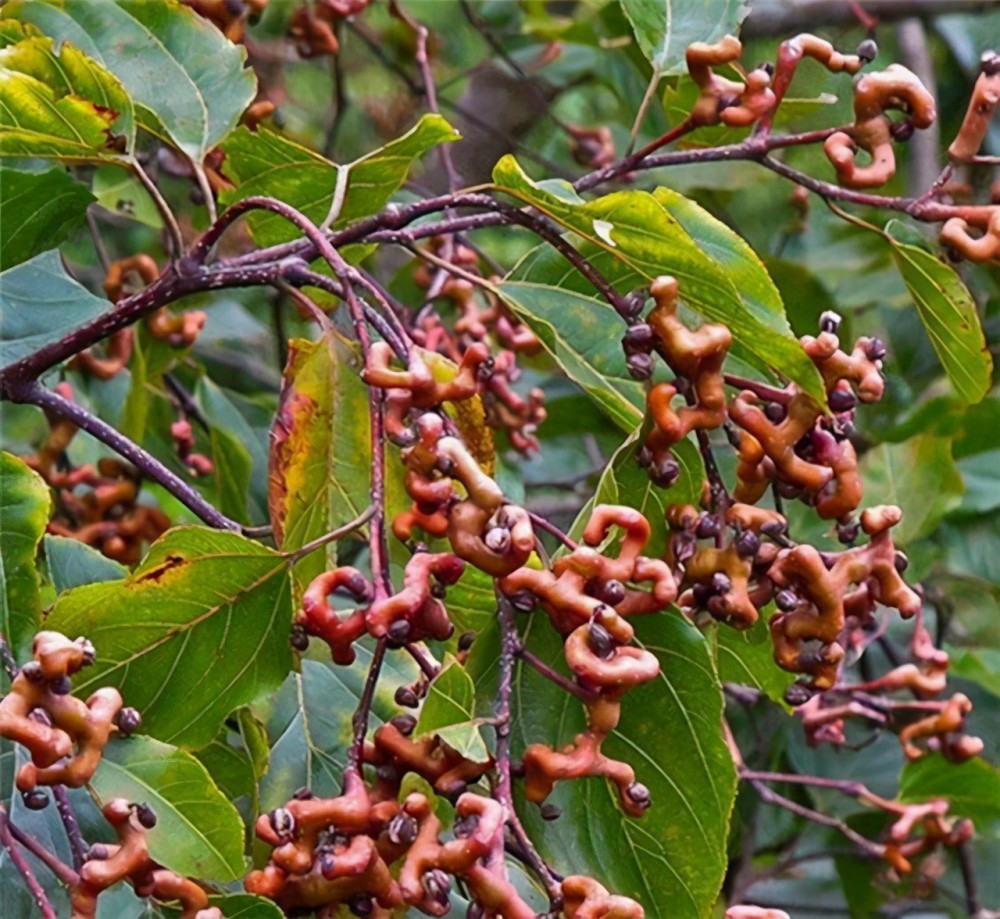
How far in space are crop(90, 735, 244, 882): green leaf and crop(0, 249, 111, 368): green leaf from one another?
28 centimetres

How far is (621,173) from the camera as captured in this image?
2.04 feet

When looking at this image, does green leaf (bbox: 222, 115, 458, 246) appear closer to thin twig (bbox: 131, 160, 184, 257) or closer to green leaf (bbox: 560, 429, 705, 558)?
thin twig (bbox: 131, 160, 184, 257)

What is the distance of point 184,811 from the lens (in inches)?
20.2

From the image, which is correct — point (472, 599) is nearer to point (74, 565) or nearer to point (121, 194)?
point (74, 565)

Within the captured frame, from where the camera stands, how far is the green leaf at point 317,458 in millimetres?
608

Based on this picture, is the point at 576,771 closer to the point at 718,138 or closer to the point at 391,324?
the point at 391,324

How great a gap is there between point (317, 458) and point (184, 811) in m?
0.17

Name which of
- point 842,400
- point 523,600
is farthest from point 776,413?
point 523,600

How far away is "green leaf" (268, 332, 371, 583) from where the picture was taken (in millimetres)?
608

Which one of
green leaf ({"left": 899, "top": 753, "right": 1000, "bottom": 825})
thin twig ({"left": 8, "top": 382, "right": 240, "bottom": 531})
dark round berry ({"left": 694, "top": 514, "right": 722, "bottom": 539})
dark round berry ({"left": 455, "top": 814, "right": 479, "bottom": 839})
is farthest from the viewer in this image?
green leaf ({"left": 899, "top": 753, "right": 1000, "bottom": 825})

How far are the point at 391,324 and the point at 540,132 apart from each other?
1202 millimetres

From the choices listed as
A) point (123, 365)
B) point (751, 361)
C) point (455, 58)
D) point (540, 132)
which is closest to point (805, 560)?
point (751, 361)

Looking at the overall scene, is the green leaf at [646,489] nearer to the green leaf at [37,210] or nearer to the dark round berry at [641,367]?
the dark round berry at [641,367]

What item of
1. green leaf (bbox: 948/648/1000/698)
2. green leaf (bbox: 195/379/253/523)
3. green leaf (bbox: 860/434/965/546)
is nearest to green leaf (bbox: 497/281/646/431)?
green leaf (bbox: 195/379/253/523)
